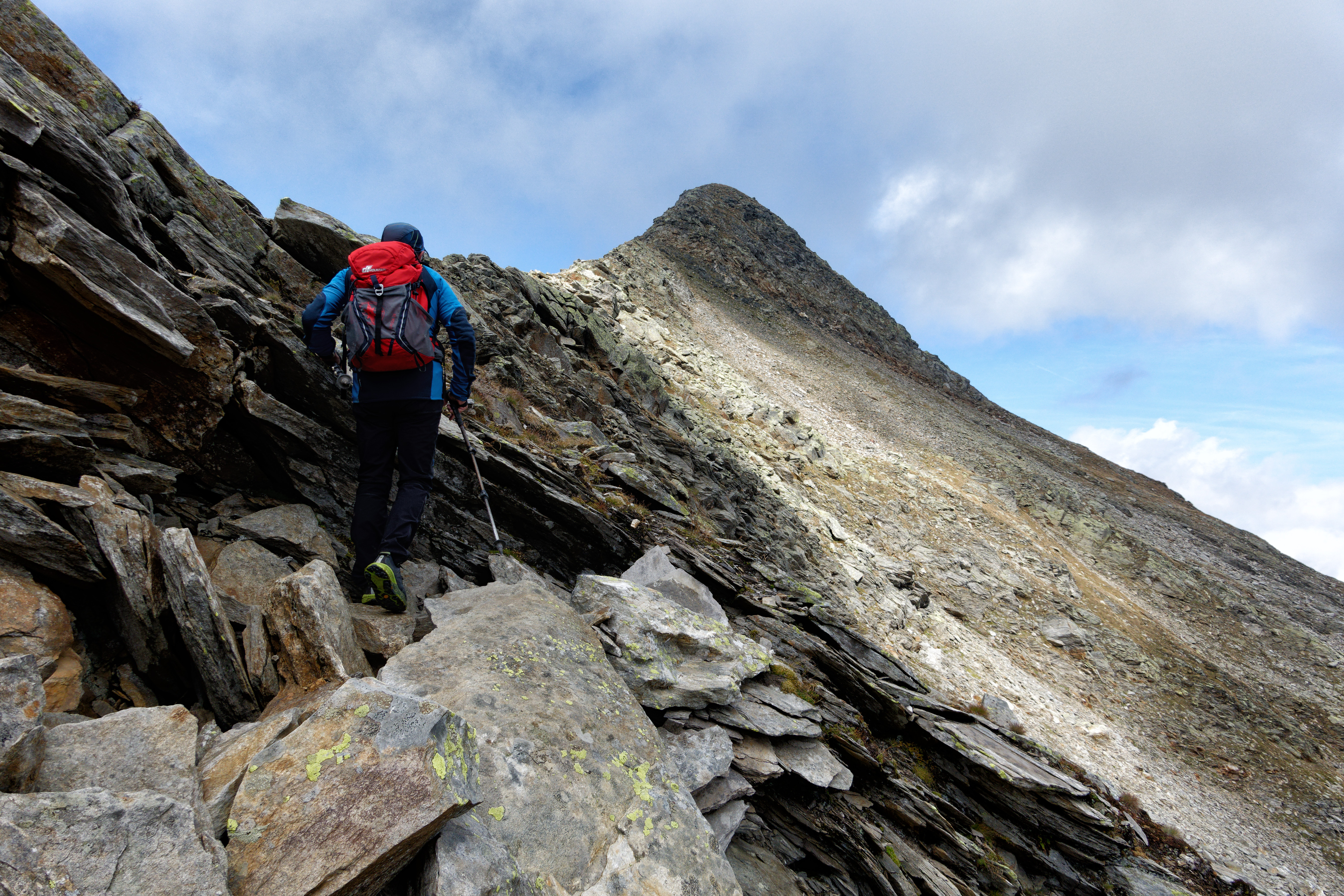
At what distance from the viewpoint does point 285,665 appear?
451 centimetres

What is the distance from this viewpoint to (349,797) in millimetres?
3172

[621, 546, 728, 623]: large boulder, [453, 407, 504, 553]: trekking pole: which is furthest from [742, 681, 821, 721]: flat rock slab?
[453, 407, 504, 553]: trekking pole

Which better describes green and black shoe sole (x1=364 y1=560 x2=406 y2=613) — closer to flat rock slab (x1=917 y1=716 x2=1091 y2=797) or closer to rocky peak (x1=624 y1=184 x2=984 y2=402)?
flat rock slab (x1=917 y1=716 x2=1091 y2=797)

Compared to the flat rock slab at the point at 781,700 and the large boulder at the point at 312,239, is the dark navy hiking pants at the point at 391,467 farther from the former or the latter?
the large boulder at the point at 312,239

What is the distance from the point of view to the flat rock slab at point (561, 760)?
404 centimetres

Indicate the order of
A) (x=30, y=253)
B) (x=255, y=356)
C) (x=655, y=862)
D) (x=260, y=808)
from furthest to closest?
(x=255, y=356) < (x=30, y=253) < (x=655, y=862) < (x=260, y=808)

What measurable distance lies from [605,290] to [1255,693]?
32.7m

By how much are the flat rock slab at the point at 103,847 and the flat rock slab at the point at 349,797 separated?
291 mm

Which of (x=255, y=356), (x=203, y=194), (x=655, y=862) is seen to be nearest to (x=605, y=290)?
(x=203, y=194)

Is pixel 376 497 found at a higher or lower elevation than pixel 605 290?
lower

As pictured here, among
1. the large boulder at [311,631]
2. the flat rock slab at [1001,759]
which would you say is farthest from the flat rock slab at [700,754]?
the flat rock slab at [1001,759]

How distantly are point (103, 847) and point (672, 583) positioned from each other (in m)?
6.93

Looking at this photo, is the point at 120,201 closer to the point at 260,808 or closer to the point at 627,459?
the point at 260,808

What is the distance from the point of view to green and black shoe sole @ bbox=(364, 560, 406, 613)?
18.6ft
